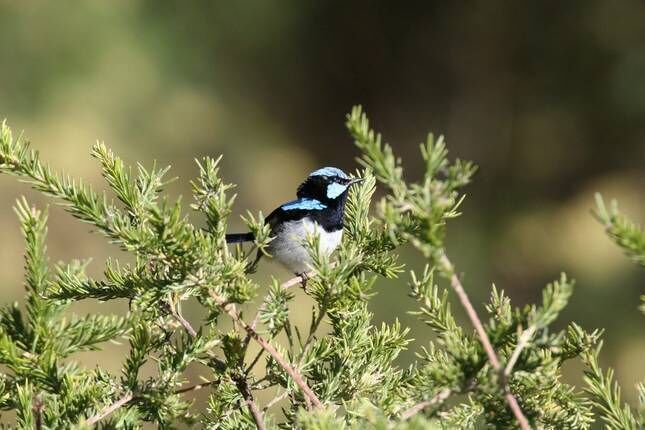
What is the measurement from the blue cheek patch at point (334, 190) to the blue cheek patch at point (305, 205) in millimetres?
44

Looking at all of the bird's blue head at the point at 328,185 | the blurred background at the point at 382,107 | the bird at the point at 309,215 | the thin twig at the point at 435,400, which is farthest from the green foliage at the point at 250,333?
the blurred background at the point at 382,107

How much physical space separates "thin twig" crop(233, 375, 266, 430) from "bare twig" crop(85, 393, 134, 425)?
0.47 feet

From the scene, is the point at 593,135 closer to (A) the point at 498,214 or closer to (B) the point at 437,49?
(A) the point at 498,214

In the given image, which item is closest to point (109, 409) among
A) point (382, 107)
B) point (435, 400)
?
point (435, 400)

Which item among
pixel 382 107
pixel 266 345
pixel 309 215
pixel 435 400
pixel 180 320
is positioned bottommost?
pixel 435 400

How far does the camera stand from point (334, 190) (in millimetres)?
2367

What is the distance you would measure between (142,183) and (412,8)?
3.17 metres

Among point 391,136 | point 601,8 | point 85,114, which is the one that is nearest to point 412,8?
point 391,136

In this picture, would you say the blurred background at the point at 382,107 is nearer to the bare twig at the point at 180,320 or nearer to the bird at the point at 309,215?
the bird at the point at 309,215

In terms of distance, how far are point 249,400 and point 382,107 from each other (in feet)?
10.3

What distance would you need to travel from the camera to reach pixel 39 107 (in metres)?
3.50

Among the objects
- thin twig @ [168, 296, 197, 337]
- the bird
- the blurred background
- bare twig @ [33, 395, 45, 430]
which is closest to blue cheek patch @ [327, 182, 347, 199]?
the bird

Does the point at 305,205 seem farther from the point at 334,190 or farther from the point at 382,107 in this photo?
the point at 382,107

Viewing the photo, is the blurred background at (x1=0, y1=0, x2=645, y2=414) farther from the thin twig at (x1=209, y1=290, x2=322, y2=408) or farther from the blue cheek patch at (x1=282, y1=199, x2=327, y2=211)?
the thin twig at (x1=209, y1=290, x2=322, y2=408)
